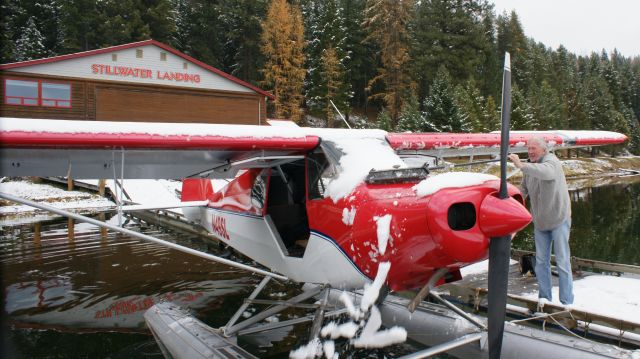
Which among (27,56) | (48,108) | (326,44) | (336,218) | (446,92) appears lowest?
(336,218)

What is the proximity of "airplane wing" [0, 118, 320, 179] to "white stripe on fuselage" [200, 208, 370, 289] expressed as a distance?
0.79 metres

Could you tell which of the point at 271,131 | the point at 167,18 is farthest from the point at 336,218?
the point at 167,18

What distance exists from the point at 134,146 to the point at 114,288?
3.43m

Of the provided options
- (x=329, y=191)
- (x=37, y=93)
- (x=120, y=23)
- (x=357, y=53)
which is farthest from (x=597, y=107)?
(x=329, y=191)

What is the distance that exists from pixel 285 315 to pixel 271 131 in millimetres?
2277

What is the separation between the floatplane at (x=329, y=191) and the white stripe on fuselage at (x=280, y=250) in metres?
0.01

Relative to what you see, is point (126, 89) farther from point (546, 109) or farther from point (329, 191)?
point (546, 109)

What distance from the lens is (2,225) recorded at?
508 inches

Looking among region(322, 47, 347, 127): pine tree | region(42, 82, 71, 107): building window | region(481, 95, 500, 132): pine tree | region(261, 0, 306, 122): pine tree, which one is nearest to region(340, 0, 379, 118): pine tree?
region(322, 47, 347, 127): pine tree

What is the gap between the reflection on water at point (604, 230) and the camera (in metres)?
8.70

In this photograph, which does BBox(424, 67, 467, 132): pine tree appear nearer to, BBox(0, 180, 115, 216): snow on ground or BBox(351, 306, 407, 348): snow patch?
BBox(0, 180, 115, 216): snow on ground

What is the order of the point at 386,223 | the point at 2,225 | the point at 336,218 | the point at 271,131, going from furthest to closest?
the point at 2,225
the point at 271,131
the point at 336,218
the point at 386,223

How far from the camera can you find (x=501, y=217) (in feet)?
8.68

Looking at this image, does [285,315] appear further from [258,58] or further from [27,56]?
[258,58]
